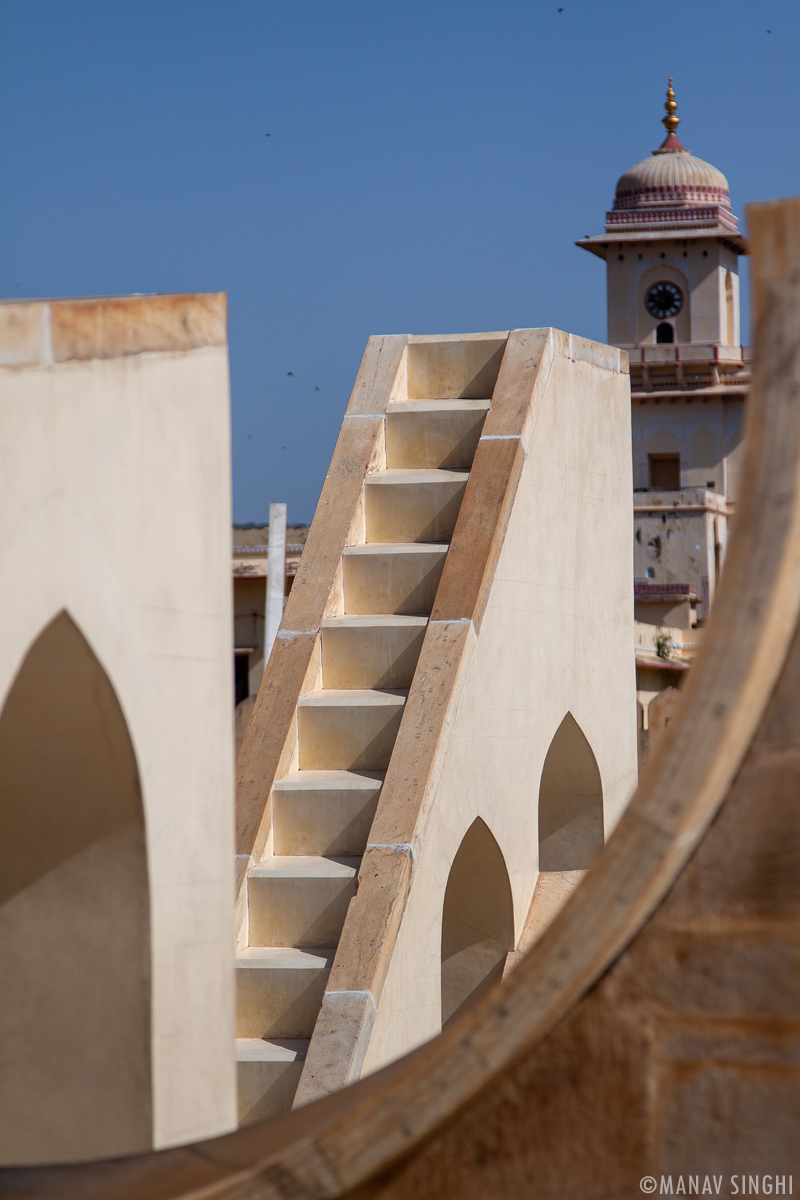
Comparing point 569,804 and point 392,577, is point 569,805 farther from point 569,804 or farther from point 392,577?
point 392,577

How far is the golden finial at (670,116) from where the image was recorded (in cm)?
5169

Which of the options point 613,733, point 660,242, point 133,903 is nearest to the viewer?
point 133,903

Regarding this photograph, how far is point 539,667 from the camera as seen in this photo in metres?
7.23

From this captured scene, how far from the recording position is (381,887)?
18.9 feet

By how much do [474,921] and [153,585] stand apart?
357cm

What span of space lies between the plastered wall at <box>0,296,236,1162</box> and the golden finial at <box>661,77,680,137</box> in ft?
167

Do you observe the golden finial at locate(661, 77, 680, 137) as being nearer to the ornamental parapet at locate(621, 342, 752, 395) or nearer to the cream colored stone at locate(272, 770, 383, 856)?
the ornamental parapet at locate(621, 342, 752, 395)

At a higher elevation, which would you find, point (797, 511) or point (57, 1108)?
point (797, 511)

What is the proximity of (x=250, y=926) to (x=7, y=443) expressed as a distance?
3012 mm

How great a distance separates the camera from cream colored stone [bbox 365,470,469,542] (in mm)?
7180

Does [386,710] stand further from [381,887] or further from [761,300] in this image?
[761,300]

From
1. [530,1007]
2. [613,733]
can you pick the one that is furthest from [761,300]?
[613,733]

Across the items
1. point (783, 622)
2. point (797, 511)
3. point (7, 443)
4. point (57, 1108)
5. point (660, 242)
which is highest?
point (660, 242)

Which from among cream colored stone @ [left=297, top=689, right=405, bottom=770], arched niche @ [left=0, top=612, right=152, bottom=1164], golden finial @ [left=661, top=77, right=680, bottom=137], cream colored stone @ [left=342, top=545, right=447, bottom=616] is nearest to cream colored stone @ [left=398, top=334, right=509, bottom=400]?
cream colored stone @ [left=342, top=545, right=447, bottom=616]
